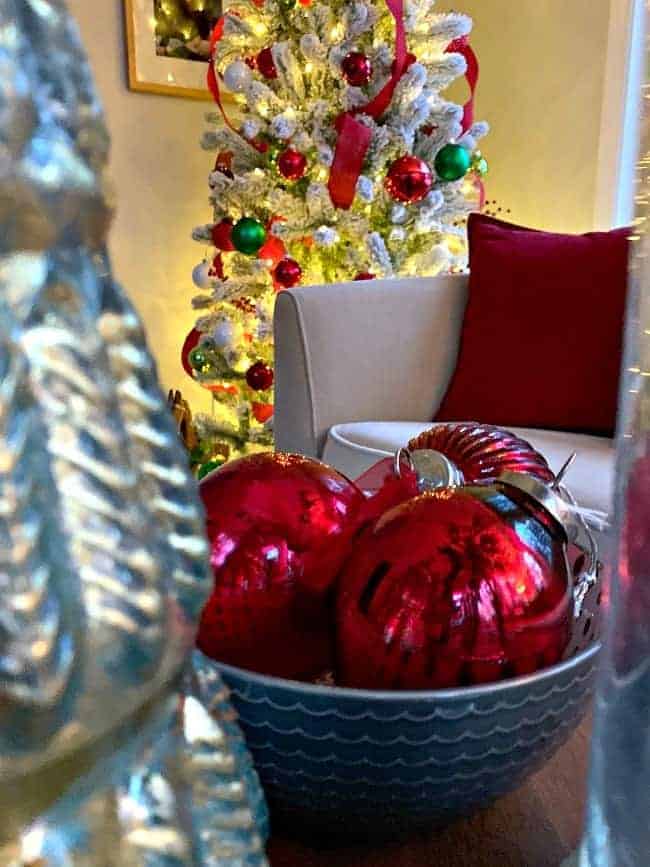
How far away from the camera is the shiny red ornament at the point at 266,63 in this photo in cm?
211

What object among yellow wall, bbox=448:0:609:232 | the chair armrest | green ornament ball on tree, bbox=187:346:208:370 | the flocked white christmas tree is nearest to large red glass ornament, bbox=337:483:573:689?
the chair armrest

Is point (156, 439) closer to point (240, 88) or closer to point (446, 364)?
point (446, 364)

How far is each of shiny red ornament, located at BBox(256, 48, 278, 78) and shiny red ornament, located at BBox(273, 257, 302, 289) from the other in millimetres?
486

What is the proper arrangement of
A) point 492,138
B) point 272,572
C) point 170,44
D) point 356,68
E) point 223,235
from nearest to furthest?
1. point 272,572
2. point 356,68
3. point 223,235
4. point 170,44
5. point 492,138

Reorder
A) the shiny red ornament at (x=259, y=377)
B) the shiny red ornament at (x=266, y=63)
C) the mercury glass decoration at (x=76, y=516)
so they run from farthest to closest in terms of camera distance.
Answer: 1. the shiny red ornament at (x=259, y=377)
2. the shiny red ornament at (x=266, y=63)
3. the mercury glass decoration at (x=76, y=516)

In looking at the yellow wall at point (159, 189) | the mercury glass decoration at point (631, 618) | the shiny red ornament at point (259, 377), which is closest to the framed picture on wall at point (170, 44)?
the yellow wall at point (159, 189)

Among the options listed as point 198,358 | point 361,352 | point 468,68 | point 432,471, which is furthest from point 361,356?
point 432,471

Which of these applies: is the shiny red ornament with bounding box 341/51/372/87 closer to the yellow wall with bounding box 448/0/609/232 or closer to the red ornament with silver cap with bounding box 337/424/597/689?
the yellow wall with bounding box 448/0/609/232

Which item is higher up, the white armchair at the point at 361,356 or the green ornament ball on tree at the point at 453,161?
the green ornament ball on tree at the point at 453,161

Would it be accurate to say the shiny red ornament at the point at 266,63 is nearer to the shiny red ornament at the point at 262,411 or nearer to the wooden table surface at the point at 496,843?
the shiny red ornament at the point at 262,411

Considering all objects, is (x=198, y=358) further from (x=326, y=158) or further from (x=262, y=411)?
(x=326, y=158)

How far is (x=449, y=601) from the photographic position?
31 cm

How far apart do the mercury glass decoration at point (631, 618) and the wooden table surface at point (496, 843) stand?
0.29ft

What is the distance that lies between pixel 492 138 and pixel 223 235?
3.83 feet
